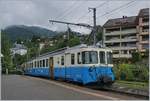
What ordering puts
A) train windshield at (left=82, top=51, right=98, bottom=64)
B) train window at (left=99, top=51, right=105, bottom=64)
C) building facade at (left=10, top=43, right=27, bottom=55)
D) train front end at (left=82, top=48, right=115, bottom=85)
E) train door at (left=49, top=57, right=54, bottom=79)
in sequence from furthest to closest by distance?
building facade at (left=10, top=43, right=27, bottom=55)
train door at (left=49, top=57, right=54, bottom=79)
train window at (left=99, top=51, right=105, bottom=64)
train windshield at (left=82, top=51, right=98, bottom=64)
train front end at (left=82, top=48, right=115, bottom=85)

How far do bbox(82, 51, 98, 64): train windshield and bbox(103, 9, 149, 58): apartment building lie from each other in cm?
7190

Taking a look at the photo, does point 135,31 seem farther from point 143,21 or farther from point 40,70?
point 40,70

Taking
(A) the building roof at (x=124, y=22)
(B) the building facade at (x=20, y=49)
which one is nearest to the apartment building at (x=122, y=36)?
(A) the building roof at (x=124, y=22)

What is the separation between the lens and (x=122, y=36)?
341 feet

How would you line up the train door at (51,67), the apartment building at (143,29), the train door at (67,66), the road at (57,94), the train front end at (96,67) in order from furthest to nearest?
1. the apartment building at (143,29)
2. the train door at (51,67)
3. the train door at (67,66)
4. the train front end at (96,67)
5. the road at (57,94)

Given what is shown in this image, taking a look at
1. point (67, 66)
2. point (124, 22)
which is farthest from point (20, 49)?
point (67, 66)

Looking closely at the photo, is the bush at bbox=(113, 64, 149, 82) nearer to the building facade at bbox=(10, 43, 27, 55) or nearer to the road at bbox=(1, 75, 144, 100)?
the road at bbox=(1, 75, 144, 100)

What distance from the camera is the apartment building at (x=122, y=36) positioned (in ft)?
329

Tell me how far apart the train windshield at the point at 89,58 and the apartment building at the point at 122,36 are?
7491 cm

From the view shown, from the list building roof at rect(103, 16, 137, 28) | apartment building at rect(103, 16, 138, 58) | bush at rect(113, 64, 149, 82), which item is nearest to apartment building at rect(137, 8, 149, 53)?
apartment building at rect(103, 16, 138, 58)

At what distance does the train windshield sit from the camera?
77.3 feet

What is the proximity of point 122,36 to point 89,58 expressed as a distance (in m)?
81.1

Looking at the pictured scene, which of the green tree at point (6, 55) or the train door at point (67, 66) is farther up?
the green tree at point (6, 55)

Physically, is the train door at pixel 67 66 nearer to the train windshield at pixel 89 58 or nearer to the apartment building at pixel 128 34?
the train windshield at pixel 89 58
